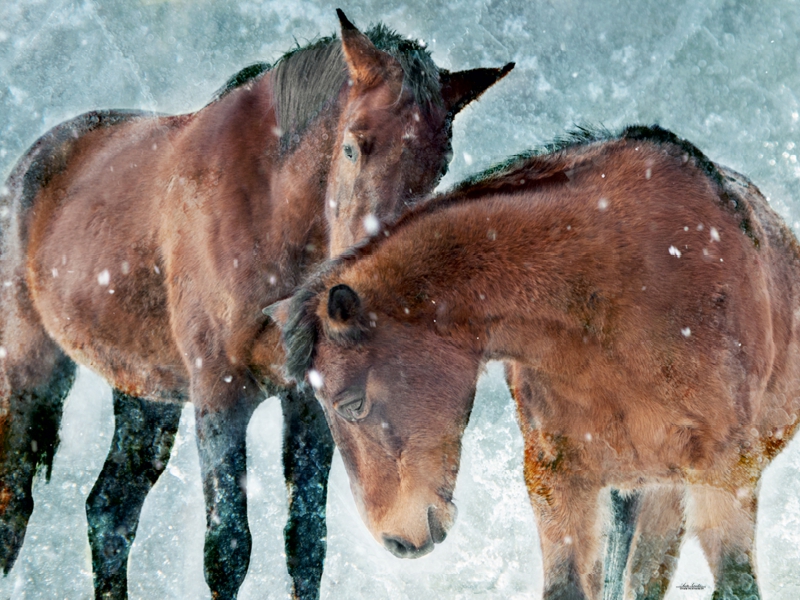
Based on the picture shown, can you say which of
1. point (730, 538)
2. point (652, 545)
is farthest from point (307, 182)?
point (652, 545)

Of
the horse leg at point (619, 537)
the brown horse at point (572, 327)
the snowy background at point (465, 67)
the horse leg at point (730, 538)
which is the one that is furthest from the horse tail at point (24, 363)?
the horse leg at point (730, 538)

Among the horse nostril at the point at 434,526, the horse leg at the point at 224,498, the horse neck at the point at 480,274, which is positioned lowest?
the horse nostril at the point at 434,526

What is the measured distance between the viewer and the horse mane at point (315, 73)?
209 cm

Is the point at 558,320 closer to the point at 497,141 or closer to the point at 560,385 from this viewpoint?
the point at 560,385

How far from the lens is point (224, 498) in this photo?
216 centimetres

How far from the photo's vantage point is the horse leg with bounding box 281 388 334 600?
2330 mm

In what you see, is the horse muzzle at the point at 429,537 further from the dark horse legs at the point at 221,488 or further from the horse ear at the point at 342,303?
the dark horse legs at the point at 221,488

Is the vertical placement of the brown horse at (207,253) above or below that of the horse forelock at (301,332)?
above

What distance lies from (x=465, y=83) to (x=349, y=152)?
40cm

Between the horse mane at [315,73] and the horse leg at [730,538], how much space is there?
119 centimetres

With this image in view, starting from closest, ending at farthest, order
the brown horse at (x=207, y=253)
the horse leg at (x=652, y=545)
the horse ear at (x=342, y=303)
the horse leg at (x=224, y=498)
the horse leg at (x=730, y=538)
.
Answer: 1. the horse ear at (x=342, y=303)
2. the horse leg at (x=730, y=538)
3. the brown horse at (x=207, y=253)
4. the horse leg at (x=224, y=498)
5. the horse leg at (x=652, y=545)

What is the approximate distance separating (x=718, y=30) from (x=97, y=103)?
3036mm

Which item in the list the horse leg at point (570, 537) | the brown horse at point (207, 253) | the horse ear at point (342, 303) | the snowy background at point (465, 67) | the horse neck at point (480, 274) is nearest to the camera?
the horse ear at point (342, 303)

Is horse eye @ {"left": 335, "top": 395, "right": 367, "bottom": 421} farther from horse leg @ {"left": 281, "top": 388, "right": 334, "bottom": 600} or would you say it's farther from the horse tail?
the horse tail
